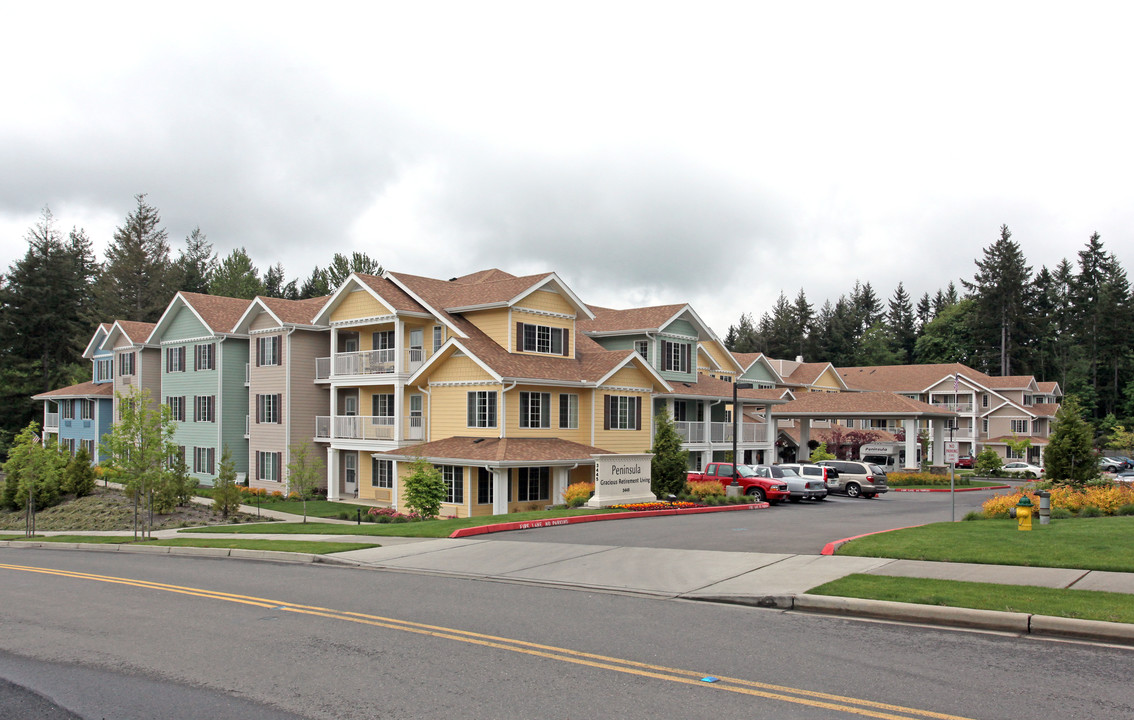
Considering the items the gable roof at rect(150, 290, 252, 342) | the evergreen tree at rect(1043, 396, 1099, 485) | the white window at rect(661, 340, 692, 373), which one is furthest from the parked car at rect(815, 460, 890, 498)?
the gable roof at rect(150, 290, 252, 342)

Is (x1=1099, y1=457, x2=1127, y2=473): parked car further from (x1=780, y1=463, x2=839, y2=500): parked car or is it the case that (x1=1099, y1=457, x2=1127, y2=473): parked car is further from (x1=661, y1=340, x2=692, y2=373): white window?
(x1=661, y1=340, x2=692, y2=373): white window

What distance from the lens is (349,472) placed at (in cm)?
4094

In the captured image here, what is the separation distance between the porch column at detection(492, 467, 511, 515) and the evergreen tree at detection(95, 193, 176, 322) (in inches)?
2440

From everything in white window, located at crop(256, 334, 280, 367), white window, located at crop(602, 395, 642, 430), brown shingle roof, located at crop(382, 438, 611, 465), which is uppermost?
white window, located at crop(256, 334, 280, 367)

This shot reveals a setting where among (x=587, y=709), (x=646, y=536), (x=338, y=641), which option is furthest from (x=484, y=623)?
(x=646, y=536)

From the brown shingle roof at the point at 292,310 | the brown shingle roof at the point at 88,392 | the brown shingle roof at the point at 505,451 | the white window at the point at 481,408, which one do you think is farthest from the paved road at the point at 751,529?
the brown shingle roof at the point at 88,392

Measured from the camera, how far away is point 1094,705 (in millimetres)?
7156

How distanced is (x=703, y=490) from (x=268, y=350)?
24848 millimetres

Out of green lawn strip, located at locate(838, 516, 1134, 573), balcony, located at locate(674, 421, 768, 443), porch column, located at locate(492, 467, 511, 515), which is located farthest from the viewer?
balcony, located at locate(674, 421, 768, 443)

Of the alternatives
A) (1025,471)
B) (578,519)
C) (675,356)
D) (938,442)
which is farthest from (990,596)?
(1025,471)

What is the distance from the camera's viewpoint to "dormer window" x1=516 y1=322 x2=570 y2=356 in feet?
115

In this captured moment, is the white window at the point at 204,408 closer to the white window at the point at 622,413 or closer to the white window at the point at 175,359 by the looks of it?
the white window at the point at 175,359

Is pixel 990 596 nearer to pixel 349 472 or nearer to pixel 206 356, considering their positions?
pixel 349 472

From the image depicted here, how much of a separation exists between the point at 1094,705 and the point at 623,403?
97.7 feet
